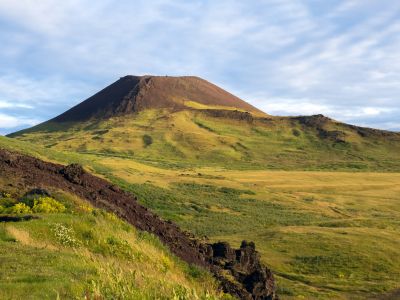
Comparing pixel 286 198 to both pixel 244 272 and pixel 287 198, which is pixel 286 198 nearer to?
pixel 287 198

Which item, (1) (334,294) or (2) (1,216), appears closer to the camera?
(2) (1,216)

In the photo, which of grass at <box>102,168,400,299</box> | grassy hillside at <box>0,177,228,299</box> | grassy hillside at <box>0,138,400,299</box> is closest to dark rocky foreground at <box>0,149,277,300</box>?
grassy hillside at <box>0,177,228,299</box>

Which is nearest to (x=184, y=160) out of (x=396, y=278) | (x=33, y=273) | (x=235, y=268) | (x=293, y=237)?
(x=293, y=237)

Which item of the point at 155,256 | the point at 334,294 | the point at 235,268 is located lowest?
the point at 334,294

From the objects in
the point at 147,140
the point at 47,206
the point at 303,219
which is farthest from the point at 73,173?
the point at 147,140

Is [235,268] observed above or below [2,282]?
below

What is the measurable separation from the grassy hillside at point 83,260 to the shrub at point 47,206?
5 centimetres

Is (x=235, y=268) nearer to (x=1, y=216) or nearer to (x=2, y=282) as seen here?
(x=1, y=216)

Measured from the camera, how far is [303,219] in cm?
6362

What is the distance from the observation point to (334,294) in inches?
1183

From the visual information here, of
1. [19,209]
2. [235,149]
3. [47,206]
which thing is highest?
[235,149]

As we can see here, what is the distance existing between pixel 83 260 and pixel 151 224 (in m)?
10.4

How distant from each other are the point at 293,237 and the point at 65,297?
37.1m

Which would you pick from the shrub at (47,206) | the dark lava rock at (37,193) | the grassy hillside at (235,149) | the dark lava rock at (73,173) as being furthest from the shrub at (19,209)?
the grassy hillside at (235,149)
